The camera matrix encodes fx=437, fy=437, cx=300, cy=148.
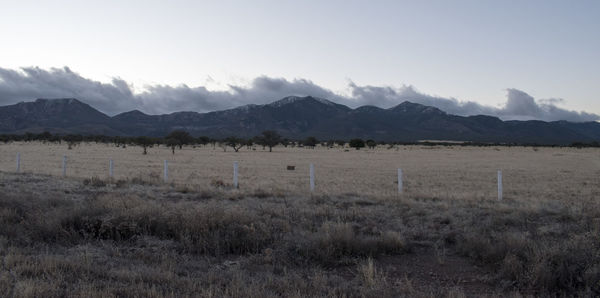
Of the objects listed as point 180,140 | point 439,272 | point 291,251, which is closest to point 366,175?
point 291,251

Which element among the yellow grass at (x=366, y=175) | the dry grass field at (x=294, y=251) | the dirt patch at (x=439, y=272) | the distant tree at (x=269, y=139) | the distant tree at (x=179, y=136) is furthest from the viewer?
the distant tree at (x=269, y=139)

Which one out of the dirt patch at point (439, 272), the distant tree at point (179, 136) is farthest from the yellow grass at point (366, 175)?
the distant tree at point (179, 136)

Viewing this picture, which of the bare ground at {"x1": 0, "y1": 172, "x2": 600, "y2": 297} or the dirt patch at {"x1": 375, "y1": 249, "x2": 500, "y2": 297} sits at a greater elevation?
the bare ground at {"x1": 0, "y1": 172, "x2": 600, "y2": 297}

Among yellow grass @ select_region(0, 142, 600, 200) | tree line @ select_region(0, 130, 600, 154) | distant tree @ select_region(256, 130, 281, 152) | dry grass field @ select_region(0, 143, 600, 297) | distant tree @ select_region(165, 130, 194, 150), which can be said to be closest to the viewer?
dry grass field @ select_region(0, 143, 600, 297)

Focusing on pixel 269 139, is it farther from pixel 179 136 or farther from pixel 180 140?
pixel 179 136

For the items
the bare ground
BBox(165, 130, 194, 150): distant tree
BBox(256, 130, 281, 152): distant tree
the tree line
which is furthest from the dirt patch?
BBox(256, 130, 281, 152): distant tree

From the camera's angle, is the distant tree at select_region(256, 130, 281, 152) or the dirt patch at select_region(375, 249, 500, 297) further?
the distant tree at select_region(256, 130, 281, 152)

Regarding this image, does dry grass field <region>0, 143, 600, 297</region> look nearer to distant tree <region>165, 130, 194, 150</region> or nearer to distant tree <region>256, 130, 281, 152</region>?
distant tree <region>165, 130, 194, 150</region>

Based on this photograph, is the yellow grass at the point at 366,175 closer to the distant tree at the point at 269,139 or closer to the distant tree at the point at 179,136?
the distant tree at the point at 179,136

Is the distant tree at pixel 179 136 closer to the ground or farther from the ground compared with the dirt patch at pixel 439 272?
farther from the ground

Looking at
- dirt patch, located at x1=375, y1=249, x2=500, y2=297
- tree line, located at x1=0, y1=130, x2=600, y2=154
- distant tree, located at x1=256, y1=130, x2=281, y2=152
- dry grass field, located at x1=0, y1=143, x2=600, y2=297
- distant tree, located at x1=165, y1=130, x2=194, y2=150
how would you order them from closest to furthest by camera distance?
dry grass field, located at x1=0, y1=143, x2=600, y2=297, dirt patch, located at x1=375, y1=249, x2=500, y2=297, distant tree, located at x1=165, y1=130, x2=194, y2=150, tree line, located at x1=0, y1=130, x2=600, y2=154, distant tree, located at x1=256, y1=130, x2=281, y2=152

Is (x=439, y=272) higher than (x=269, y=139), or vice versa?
(x=269, y=139)

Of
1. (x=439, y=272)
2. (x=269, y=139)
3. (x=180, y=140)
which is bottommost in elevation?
(x=439, y=272)

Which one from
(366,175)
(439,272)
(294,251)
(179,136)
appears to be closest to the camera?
(439,272)
